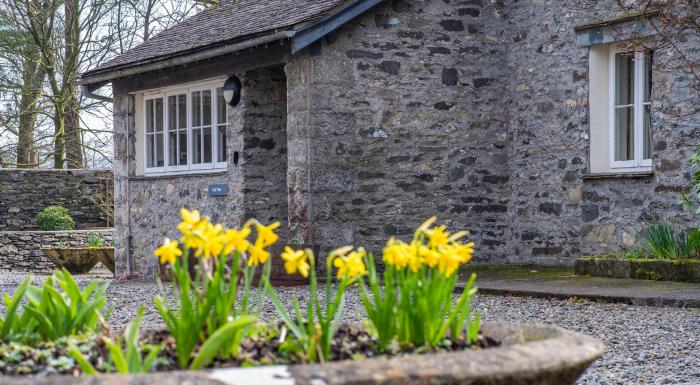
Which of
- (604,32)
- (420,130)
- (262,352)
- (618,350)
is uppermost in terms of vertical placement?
(604,32)

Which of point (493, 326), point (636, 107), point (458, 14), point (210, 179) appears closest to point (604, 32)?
point (636, 107)

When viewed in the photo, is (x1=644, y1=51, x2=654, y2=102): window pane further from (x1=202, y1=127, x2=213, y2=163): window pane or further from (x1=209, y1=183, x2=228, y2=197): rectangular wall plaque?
(x1=202, y1=127, x2=213, y2=163): window pane

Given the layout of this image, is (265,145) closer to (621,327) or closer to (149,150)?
(149,150)

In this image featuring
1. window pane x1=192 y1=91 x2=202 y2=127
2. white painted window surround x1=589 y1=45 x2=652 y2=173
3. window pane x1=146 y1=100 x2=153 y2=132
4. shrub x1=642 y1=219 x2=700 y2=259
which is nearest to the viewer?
shrub x1=642 y1=219 x2=700 y2=259

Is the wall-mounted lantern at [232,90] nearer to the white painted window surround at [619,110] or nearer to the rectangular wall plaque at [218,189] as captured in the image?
the rectangular wall plaque at [218,189]

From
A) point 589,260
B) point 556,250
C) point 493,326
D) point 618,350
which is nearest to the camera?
point 493,326

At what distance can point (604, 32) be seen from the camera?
1188cm

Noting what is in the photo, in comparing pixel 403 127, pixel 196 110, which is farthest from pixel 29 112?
pixel 403 127

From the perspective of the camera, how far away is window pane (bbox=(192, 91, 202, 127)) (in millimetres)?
14578

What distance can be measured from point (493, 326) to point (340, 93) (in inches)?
360

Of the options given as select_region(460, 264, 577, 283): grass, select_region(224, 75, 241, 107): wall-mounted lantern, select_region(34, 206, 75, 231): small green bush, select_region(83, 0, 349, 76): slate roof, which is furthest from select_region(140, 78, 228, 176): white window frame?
select_region(34, 206, 75, 231): small green bush

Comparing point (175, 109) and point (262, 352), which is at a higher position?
point (175, 109)

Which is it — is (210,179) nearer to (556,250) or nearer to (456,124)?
(456,124)

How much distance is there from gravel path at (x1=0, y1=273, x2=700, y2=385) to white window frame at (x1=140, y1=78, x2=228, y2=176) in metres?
3.71
